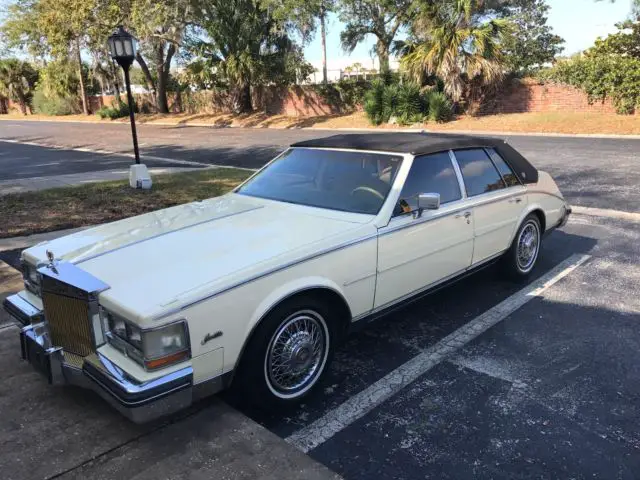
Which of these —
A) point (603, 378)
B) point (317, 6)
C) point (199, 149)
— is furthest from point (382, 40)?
point (603, 378)

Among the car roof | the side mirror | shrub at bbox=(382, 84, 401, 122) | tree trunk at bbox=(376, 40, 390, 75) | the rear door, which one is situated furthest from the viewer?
tree trunk at bbox=(376, 40, 390, 75)

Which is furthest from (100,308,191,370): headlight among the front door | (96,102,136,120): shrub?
(96,102,136,120): shrub

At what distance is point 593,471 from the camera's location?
2674mm

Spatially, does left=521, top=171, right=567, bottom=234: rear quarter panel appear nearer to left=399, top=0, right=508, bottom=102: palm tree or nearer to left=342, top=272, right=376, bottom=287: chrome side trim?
left=342, top=272, right=376, bottom=287: chrome side trim

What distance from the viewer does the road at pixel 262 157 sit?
381 inches

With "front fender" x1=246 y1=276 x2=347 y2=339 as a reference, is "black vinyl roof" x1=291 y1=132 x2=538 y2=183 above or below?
above

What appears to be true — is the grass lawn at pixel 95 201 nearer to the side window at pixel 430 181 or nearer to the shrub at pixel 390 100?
the side window at pixel 430 181

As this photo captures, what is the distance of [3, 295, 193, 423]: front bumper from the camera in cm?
257

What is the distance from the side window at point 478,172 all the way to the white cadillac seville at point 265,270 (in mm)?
16

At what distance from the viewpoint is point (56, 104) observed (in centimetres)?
5053

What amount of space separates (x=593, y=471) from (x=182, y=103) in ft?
141

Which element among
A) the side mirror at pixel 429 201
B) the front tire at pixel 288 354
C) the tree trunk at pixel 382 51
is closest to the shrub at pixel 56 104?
the tree trunk at pixel 382 51

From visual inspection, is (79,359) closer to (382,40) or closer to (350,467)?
(350,467)

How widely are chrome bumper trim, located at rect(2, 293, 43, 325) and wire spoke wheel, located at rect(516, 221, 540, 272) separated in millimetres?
4141
